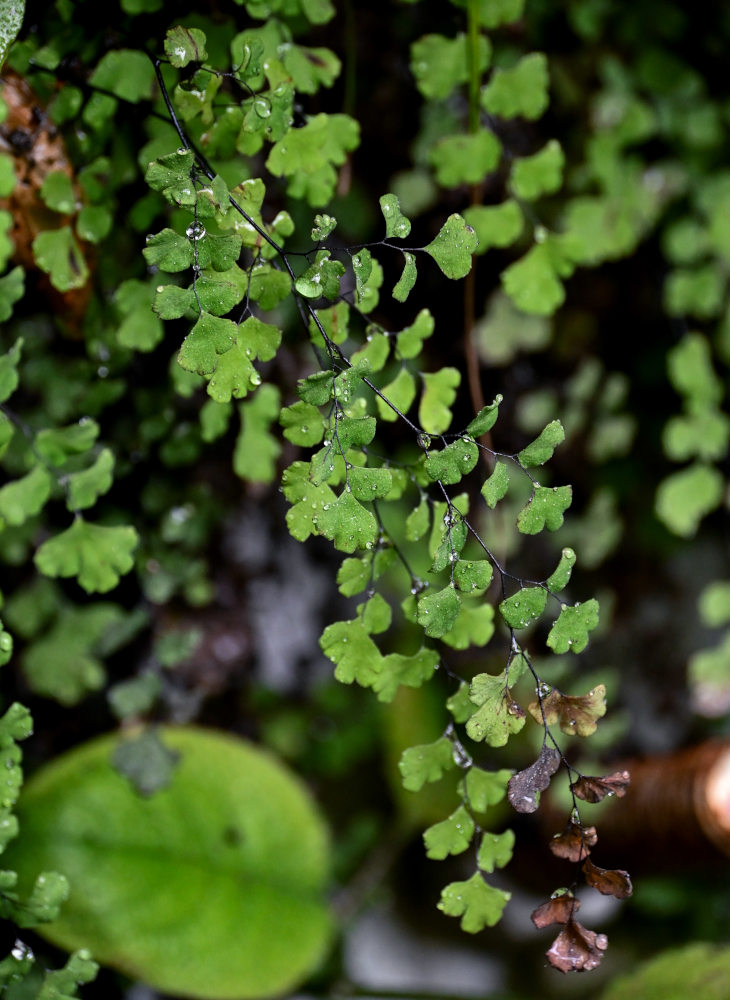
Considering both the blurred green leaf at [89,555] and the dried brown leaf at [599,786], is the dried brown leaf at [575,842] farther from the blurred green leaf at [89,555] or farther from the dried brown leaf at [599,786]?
the blurred green leaf at [89,555]

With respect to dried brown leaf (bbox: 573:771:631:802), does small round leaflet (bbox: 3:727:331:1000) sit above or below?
below

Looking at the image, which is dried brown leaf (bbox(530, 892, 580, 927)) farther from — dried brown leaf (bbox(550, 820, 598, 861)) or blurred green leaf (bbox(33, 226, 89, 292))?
blurred green leaf (bbox(33, 226, 89, 292))

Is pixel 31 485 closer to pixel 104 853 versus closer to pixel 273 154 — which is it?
pixel 273 154

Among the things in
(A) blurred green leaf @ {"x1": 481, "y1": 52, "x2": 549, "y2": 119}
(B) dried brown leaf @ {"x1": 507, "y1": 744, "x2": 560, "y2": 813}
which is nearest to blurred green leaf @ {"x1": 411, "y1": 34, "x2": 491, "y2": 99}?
(A) blurred green leaf @ {"x1": 481, "y1": 52, "x2": 549, "y2": 119}

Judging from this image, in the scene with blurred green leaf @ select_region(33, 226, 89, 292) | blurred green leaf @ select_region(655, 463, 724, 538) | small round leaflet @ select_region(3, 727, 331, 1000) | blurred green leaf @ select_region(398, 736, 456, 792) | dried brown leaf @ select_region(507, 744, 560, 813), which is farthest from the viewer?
blurred green leaf @ select_region(655, 463, 724, 538)

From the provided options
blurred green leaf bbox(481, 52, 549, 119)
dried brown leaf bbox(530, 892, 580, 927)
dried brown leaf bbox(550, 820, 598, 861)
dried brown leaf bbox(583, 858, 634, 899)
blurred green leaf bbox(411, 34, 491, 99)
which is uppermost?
blurred green leaf bbox(411, 34, 491, 99)

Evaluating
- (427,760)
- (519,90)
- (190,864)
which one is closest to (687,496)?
(519,90)

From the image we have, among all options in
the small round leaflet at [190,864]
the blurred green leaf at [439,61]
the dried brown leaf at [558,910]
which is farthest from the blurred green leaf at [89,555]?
the blurred green leaf at [439,61]
